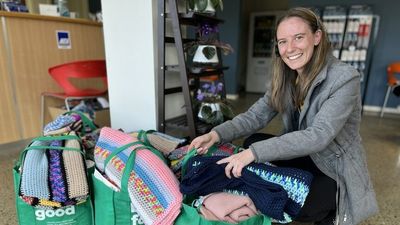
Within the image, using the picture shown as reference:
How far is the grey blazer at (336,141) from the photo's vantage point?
0.83 m

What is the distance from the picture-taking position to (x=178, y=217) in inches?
33.7

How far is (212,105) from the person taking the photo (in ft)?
5.00

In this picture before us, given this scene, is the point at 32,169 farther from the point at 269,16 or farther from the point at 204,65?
the point at 269,16

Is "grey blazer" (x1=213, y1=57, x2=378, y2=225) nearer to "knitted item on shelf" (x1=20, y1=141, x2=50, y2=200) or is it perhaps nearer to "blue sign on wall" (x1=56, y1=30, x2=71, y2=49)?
"knitted item on shelf" (x1=20, y1=141, x2=50, y2=200)

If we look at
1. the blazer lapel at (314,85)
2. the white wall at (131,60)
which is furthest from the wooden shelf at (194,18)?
the blazer lapel at (314,85)

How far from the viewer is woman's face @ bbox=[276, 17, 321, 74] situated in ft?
3.06

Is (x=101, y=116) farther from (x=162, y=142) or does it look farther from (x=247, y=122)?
(x=247, y=122)

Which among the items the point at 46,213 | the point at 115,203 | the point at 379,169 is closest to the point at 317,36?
the point at 115,203

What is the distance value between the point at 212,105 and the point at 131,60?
578 mm

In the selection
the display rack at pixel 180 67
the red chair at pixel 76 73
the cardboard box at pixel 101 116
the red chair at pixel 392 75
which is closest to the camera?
the display rack at pixel 180 67

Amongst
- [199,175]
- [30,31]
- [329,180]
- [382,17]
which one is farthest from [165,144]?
[382,17]

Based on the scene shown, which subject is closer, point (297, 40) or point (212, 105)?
point (297, 40)

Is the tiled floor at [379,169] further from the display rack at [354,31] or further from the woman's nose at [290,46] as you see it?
the display rack at [354,31]

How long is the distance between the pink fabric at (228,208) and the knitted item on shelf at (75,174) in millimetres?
456
